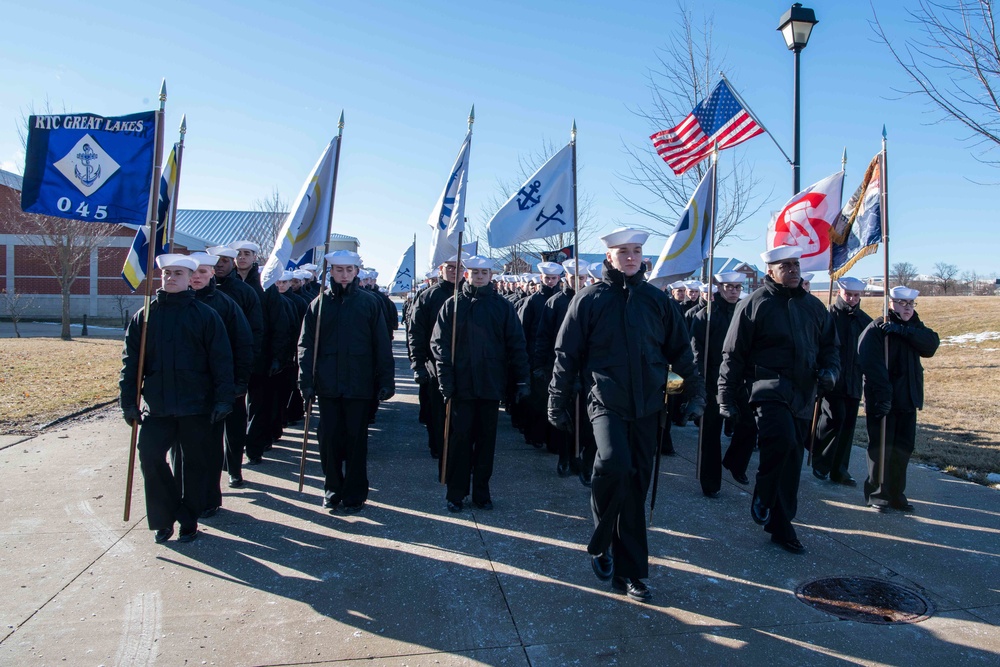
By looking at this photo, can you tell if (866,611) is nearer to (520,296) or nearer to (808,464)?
(808,464)

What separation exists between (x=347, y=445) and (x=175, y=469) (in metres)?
1.30

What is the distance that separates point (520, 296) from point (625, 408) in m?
7.18

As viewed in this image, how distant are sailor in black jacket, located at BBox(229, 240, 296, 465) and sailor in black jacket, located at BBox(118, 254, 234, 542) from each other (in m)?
2.12

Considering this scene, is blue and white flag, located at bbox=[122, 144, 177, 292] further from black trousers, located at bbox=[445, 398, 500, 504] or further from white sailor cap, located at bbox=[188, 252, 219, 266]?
black trousers, located at bbox=[445, 398, 500, 504]

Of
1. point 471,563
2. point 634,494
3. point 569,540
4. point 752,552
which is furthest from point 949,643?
point 471,563

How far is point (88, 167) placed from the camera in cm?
569

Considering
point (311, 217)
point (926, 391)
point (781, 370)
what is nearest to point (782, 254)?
point (781, 370)

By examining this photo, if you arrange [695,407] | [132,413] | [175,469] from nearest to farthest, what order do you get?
[695,407]
[132,413]
[175,469]

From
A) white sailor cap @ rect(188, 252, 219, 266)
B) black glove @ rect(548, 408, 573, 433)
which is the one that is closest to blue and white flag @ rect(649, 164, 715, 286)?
black glove @ rect(548, 408, 573, 433)

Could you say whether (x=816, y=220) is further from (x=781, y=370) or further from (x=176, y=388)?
(x=176, y=388)

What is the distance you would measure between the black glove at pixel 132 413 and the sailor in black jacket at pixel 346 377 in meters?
1.23

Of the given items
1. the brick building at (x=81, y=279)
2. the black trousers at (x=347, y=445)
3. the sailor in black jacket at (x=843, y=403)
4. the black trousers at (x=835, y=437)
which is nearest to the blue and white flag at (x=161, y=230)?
the black trousers at (x=347, y=445)

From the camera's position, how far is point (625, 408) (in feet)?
14.1

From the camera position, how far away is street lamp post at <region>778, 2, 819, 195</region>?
8961 millimetres
